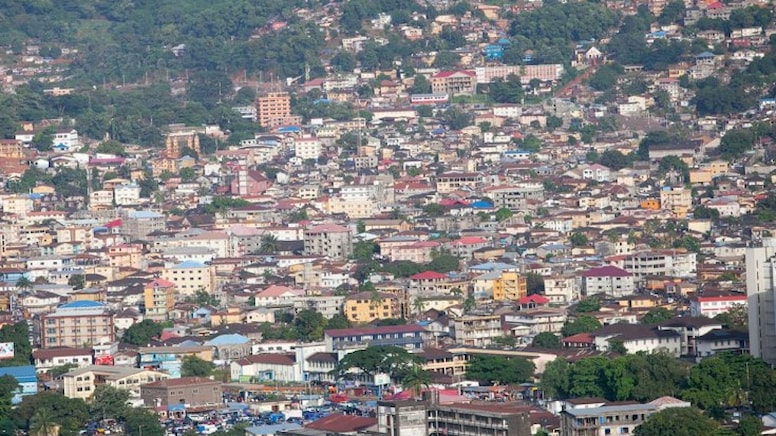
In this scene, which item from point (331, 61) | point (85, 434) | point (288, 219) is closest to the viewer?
point (85, 434)

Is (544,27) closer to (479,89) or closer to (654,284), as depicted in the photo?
(479,89)

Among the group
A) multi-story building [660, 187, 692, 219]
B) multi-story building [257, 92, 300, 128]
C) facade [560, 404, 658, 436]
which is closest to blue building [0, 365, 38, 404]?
facade [560, 404, 658, 436]

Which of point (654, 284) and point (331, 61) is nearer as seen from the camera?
point (654, 284)

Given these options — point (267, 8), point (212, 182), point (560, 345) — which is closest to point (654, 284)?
point (560, 345)

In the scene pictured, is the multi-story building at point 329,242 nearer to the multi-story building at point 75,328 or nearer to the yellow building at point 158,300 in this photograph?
the yellow building at point 158,300

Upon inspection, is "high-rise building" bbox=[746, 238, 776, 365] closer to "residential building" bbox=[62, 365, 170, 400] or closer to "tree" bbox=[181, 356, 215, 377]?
"tree" bbox=[181, 356, 215, 377]

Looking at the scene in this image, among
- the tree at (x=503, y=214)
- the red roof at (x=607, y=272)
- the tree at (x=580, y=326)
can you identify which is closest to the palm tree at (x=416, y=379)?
the tree at (x=580, y=326)

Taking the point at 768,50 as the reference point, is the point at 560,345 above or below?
below
